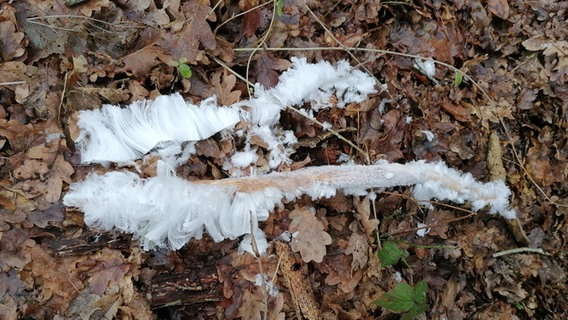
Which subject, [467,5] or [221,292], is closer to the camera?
[221,292]

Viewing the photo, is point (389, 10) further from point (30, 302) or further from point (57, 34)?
point (30, 302)

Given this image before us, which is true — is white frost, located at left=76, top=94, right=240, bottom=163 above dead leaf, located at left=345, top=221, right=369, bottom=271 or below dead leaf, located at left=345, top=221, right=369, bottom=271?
above

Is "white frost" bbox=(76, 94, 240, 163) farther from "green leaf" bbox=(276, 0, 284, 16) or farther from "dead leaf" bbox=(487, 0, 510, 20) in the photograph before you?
"dead leaf" bbox=(487, 0, 510, 20)

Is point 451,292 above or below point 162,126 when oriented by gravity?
below

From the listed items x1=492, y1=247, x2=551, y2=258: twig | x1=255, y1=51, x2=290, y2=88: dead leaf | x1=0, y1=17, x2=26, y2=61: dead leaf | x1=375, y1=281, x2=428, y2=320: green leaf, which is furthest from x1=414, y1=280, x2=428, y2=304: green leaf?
x1=0, y1=17, x2=26, y2=61: dead leaf

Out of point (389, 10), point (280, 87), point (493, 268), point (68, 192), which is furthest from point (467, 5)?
point (68, 192)

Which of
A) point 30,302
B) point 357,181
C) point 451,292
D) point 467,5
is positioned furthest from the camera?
point 467,5
